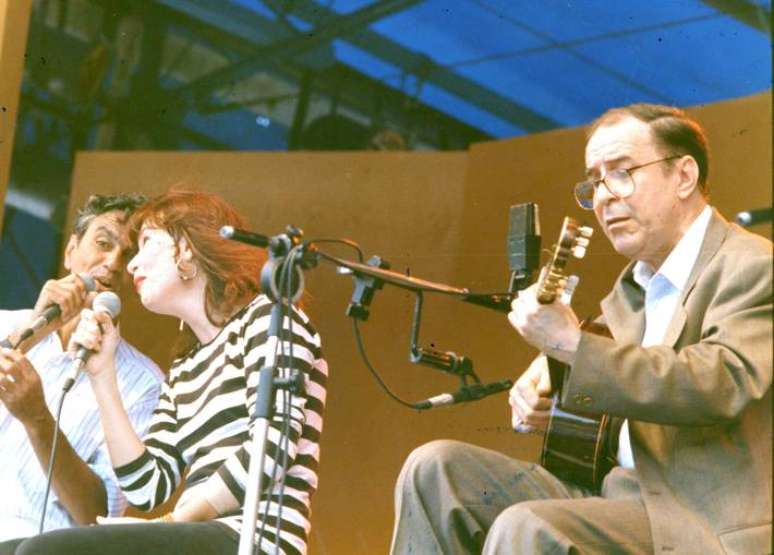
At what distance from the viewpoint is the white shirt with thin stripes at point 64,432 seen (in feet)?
10.6

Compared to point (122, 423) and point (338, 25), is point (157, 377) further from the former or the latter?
point (338, 25)

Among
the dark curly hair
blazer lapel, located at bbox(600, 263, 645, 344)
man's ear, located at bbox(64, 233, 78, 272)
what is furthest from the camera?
man's ear, located at bbox(64, 233, 78, 272)

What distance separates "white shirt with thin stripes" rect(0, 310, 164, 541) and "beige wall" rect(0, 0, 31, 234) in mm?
975

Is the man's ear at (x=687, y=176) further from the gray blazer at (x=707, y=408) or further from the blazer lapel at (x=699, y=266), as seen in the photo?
the gray blazer at (x=707, y=408)

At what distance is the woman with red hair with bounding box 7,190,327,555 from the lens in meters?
2.57

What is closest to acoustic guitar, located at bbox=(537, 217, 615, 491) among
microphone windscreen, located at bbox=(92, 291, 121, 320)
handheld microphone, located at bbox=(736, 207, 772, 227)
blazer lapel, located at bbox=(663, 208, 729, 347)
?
blazer lapel, located at bbox=(663, 208, 729, 347)

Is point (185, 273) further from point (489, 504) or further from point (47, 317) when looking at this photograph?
point (489, 504)

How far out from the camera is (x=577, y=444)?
2.45 m

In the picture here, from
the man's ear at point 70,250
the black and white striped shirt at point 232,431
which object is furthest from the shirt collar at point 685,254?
the man's ear at point 70,250

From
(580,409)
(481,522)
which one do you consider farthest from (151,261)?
(580,409)

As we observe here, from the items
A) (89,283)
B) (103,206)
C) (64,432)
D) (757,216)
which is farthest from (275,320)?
(103,206)

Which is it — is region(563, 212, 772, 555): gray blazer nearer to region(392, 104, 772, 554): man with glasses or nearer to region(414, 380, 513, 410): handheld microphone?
region(392, 104, 772, 554): man with glasses

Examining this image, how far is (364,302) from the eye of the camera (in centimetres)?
230

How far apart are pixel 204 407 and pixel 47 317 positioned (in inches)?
28.0
